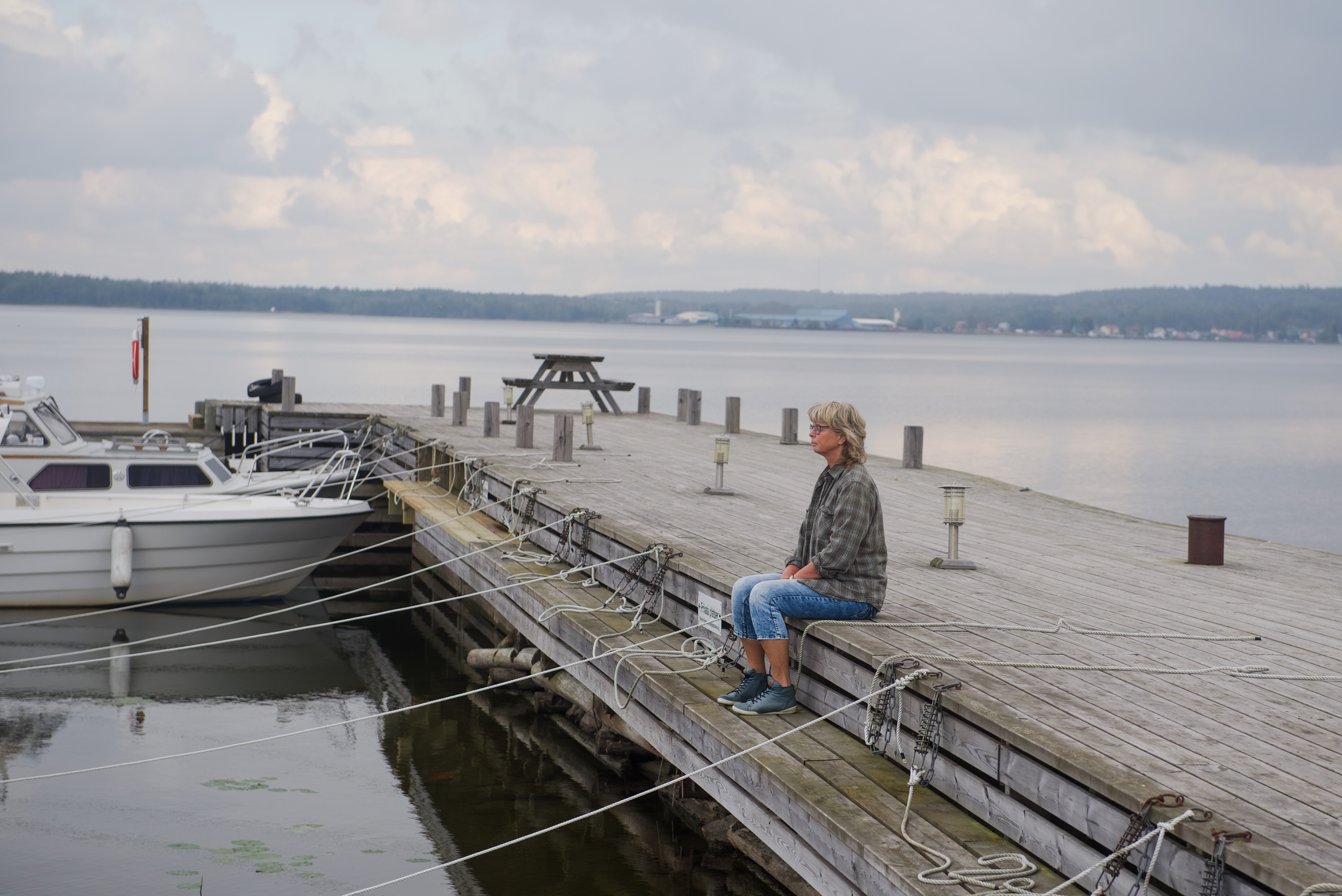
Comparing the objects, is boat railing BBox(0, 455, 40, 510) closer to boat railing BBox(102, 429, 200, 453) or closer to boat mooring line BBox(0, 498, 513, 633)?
boat railing BBox(102, 429, 200, 453)

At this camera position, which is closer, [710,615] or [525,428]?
[710,615]

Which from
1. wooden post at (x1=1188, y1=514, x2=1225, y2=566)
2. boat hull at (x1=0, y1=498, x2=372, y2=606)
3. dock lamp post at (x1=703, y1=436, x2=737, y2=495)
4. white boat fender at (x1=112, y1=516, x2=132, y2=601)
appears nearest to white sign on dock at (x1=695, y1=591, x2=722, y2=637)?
wooden post at (x1=1188, y1=514, x2=1225, y2=566)

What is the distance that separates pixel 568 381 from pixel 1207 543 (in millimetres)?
18555

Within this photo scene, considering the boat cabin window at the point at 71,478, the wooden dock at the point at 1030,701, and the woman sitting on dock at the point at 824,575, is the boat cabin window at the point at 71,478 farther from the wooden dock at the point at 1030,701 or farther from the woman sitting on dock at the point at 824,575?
the woman sitting on dock at the point at 824,575

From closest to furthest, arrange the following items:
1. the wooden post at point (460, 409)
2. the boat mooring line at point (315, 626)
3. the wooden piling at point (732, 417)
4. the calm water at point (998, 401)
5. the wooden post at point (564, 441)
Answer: the boat mooring line at point (315, 626) < the wooden post at point (564, 441) < the wooden post at point (460, 409) < the wooden piling at point (732, 417) < the calm water at point (998, 401)

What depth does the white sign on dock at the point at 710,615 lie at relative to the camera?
26.0ft

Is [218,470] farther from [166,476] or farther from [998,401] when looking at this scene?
[998,401]

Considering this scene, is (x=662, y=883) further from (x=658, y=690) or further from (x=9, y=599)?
(x=9, y=599)

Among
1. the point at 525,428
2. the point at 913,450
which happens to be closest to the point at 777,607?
the point at 913,450

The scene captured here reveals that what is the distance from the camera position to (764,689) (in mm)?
6855

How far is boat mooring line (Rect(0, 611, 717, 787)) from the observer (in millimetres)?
8484

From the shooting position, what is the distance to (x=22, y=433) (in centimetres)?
1634

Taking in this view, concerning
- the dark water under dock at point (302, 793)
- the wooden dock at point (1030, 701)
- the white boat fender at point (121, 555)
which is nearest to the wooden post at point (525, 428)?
the dark water under dock at point (302, 793)

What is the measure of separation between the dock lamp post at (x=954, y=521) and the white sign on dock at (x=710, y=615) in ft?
6.56
